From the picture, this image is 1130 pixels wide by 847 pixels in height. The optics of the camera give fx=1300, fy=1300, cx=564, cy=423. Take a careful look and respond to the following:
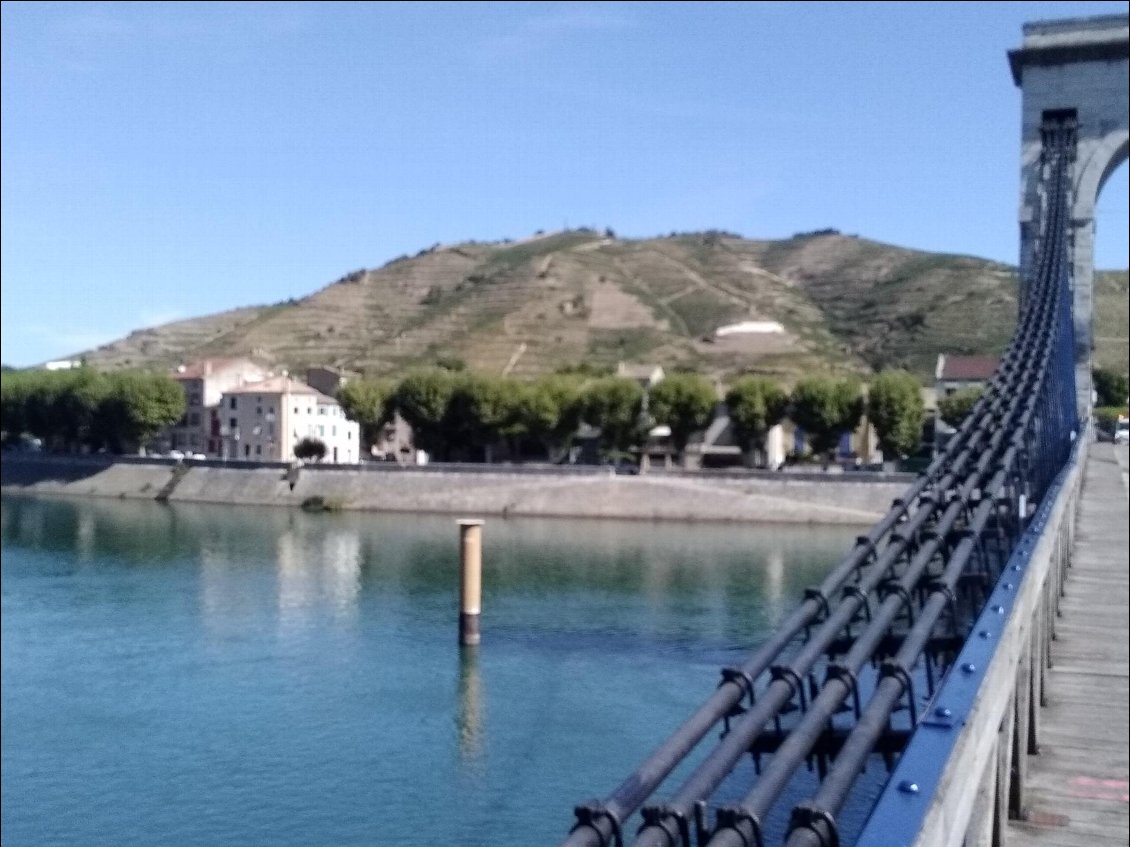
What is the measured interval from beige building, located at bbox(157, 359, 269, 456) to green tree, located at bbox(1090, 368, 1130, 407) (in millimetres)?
43749

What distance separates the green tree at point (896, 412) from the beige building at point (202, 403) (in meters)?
32.0

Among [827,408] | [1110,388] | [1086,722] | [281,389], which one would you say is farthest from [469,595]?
[1110,388]

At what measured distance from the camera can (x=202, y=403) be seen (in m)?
65.4

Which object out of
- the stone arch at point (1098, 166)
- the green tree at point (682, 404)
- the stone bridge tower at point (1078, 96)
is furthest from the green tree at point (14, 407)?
the stone arch at point (1098, 166)

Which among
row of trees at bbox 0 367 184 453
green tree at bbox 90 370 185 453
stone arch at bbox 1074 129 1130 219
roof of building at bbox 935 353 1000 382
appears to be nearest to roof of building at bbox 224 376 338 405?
green tree at bbox 90 370 185 453

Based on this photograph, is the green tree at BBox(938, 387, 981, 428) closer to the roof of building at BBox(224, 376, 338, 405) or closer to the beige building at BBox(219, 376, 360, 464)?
the beige building at BBox(219, 376, 360, 464)

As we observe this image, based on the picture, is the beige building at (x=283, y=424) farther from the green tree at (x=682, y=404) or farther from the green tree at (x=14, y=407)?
the green tree at (x=682, y=404)

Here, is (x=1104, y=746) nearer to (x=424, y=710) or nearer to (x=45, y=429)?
(x=424, y=710)

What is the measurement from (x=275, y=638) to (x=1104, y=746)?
54.2 ft

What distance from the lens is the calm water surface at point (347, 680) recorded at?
11.9m

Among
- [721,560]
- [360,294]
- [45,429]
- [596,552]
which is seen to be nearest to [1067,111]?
[721,560]

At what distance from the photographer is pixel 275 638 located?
2186cm

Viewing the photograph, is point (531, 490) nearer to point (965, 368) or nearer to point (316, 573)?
point (316, 573)

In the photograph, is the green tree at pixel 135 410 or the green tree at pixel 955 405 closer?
the green tree at pixel 955 405
